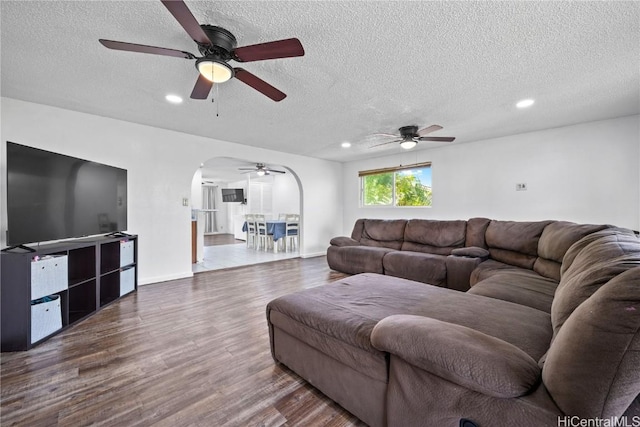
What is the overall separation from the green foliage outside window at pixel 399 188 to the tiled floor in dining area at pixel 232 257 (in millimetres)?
2434

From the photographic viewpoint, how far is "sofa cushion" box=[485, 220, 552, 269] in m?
2.97

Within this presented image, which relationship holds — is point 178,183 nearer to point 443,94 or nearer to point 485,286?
point 443,94

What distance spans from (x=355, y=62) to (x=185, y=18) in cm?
130

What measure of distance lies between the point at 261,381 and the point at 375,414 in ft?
2.62

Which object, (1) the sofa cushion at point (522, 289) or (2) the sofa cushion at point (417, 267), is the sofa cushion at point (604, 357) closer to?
(1) the sofa cushion at point (522, 289)

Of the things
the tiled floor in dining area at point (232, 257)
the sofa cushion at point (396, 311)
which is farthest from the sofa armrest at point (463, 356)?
the tiled floor in dining area at point (232, 257)

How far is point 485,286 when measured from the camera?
2199mm

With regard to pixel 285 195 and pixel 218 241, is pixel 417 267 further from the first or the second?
pixel 218 241

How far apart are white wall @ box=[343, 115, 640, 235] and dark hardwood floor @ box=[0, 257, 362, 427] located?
4.26m

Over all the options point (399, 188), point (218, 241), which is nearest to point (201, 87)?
point (399, 188)

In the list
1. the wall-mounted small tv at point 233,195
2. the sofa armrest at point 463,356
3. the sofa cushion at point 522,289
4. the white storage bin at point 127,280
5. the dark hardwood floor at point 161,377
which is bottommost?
the dark hardwood floor at point 161,377

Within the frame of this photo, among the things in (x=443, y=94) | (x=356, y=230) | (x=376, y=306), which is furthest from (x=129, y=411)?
(x=356, y=230)

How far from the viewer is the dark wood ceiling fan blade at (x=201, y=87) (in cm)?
200

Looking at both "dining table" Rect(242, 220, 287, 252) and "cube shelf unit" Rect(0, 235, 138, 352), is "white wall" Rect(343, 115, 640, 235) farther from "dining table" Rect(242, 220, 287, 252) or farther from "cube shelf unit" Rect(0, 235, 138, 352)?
"cube shelf unit" Rect(0, 235, 138, 352)
